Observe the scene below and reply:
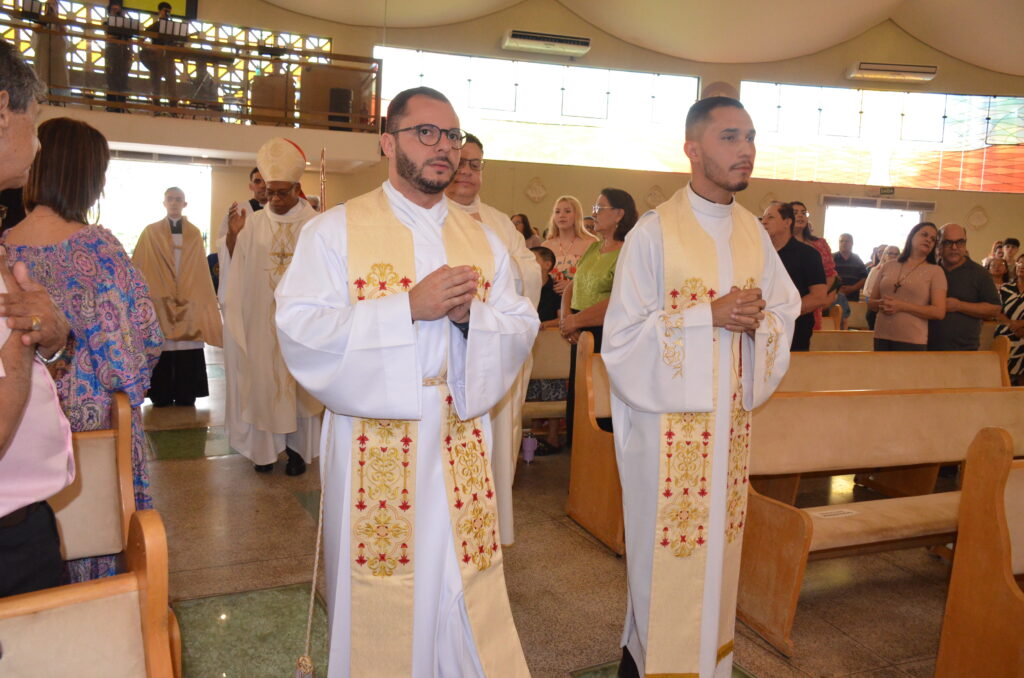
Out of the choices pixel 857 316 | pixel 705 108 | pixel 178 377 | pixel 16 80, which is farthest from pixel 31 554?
pixel 857 316

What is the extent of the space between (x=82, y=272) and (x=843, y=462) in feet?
10.5

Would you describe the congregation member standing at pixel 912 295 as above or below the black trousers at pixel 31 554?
above

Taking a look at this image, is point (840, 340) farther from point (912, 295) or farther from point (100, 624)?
point (100, 624)

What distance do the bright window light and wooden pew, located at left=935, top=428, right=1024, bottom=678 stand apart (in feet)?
42.8

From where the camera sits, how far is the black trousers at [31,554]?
1380 mm

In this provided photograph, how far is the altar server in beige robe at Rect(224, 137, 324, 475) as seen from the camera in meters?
4.91

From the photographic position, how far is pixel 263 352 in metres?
5.04

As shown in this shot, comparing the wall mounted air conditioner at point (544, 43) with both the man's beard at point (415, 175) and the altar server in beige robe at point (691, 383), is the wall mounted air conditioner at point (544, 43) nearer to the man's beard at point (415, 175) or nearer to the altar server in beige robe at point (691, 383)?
the altar server in beige robe at point (691, 383)

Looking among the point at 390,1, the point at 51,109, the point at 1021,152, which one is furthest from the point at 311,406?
the point at 1021,152

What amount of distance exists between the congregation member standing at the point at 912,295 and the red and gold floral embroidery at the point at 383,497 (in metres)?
4.68

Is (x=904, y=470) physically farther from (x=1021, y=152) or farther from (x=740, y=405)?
(x=1021, y=152)

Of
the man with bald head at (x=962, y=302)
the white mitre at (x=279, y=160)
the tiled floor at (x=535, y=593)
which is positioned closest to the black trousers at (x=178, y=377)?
the tiled floor at (x=535, y=593)

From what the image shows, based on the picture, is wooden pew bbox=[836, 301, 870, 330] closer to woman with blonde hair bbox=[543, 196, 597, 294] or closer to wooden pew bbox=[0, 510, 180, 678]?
woman with blonde hair bbox=[543, 196, 597, 294]

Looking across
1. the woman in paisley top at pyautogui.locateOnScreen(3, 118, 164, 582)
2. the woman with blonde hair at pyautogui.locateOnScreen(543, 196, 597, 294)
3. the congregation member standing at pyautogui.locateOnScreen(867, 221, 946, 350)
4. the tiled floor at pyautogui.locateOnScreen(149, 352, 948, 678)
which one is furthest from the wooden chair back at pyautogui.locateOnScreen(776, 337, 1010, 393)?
the woman in paisley top at pyautogui.locateOnScreen(3, 118, 164, 582)
